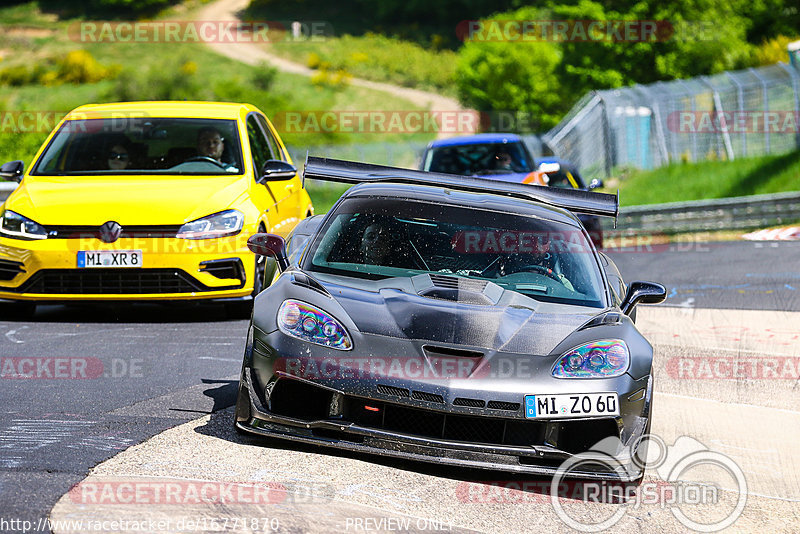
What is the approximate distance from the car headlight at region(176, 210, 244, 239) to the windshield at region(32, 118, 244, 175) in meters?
0.72

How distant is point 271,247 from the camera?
6.76 m

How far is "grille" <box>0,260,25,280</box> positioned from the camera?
9.57 meters

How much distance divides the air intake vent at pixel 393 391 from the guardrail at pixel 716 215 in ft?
Result: 52.8

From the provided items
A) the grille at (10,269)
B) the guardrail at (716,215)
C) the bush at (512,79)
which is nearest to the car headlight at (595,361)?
the grille at (10,269)

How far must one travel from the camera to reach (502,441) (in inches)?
215

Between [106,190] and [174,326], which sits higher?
[106,190]

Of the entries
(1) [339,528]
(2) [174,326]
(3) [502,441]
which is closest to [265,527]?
(1) [339,528]

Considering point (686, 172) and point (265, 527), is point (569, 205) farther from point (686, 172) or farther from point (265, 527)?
point (686, 172)

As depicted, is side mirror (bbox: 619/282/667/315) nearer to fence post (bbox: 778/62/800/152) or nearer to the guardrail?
the guardrail

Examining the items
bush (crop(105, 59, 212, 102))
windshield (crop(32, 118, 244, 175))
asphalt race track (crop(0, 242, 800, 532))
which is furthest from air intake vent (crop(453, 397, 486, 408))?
bush (crop(105, 59, 212, 102))

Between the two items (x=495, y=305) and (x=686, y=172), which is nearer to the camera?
(x=495, y=305)

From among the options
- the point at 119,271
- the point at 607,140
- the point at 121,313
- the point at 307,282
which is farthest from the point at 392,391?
the point at 607,140

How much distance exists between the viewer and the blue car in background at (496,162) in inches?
613

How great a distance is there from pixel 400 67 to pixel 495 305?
100m
